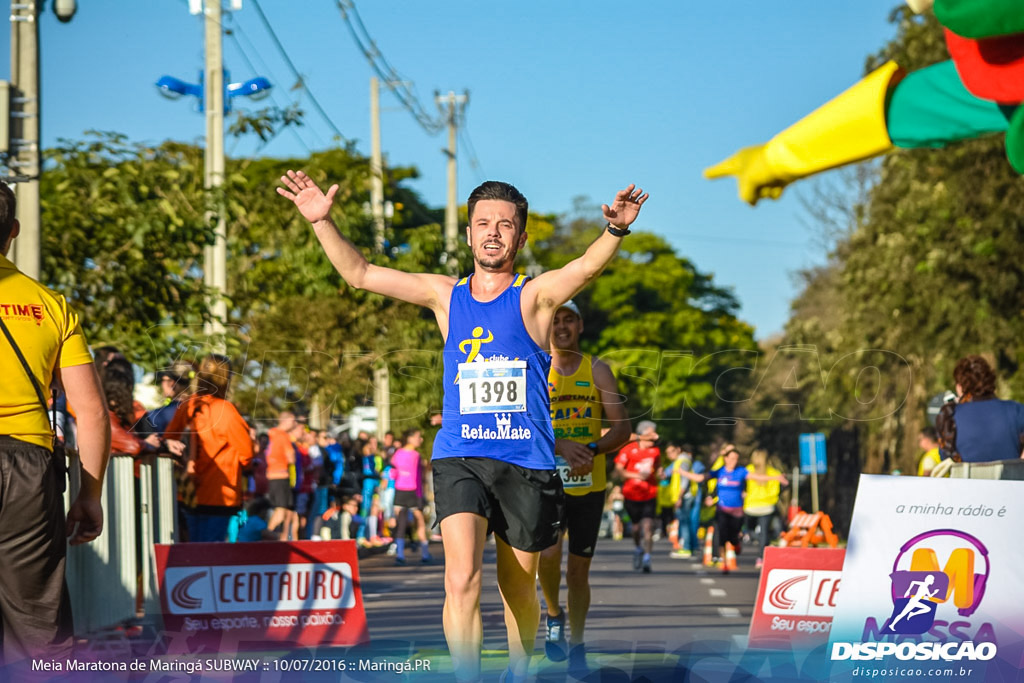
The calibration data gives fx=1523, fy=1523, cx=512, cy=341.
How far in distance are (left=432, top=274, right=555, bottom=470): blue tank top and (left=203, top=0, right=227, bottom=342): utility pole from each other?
12948mm

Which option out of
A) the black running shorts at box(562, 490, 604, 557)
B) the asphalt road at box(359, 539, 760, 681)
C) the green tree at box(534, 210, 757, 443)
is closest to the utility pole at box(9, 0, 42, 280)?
the asphalt road at box(359, 539, 760, 681)

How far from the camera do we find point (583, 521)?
889 centimetres

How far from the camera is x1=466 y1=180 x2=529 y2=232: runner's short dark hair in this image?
21.1 feet

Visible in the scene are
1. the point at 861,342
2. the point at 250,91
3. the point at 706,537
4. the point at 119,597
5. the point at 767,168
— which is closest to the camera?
the point at 767,168

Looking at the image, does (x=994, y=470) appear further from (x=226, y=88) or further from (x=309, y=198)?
(x=226, y=88)

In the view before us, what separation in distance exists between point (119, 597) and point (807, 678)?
18.6 ft

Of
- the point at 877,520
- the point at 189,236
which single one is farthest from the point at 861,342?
the point at 877,520

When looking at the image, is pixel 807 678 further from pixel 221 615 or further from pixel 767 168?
pixel 221 615

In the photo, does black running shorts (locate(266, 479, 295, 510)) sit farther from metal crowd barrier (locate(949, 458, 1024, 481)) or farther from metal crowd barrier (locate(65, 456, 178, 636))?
metal crowd barrier (locate(949, 458, 1024, 481))

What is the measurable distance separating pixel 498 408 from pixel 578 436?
2.70 meters

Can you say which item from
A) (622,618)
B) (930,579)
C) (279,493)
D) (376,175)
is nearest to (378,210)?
(376,175)

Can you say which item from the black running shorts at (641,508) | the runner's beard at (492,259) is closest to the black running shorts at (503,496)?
the runner's beard at (492,259)

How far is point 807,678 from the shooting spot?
6.94m

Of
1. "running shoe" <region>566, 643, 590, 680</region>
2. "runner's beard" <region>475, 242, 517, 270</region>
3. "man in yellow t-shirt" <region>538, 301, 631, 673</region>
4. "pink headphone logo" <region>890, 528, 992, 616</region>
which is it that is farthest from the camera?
"man in yellow t-shirt" <region>538, 301, 631, 673</region>
